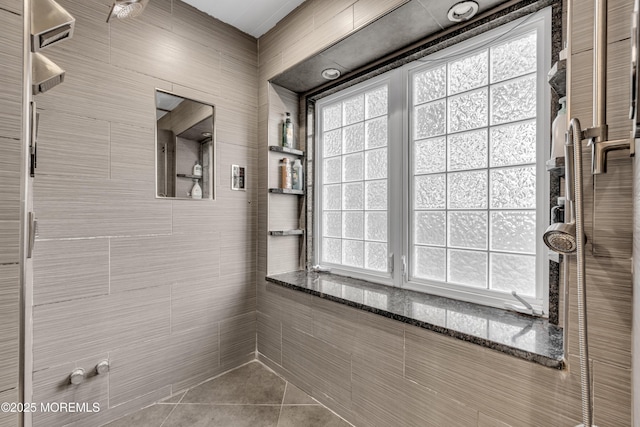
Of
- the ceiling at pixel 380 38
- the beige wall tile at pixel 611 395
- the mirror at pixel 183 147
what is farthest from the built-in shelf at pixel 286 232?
the beige wall tile at pixel 611 395

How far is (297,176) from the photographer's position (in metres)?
2.15

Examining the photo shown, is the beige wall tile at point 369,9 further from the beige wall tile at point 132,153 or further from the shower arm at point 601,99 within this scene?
the beige wall tile at point 132,153

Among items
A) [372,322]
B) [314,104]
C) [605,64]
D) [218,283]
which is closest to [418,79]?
[314,104]

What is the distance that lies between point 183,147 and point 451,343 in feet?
5.75

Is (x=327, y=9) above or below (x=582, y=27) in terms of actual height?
above

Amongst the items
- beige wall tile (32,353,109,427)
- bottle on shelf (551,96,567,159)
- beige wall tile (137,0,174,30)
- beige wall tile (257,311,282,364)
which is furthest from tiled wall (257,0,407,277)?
bottle on shelf (551,96,567,159)

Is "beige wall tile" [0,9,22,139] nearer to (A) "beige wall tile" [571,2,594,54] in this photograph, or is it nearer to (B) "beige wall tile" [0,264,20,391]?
(B) "beige wall tile" [0,264,20,391]

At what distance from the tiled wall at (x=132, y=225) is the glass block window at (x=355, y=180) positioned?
584 mm

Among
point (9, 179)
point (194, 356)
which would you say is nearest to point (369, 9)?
point (9, 179)

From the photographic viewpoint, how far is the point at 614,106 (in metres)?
0.78

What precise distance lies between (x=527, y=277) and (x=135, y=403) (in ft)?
6.88

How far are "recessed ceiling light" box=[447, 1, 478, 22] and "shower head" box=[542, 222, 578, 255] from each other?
1.07 m

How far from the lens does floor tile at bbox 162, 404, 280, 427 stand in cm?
151

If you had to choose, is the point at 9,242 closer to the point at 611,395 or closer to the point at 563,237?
the point at 563,237
